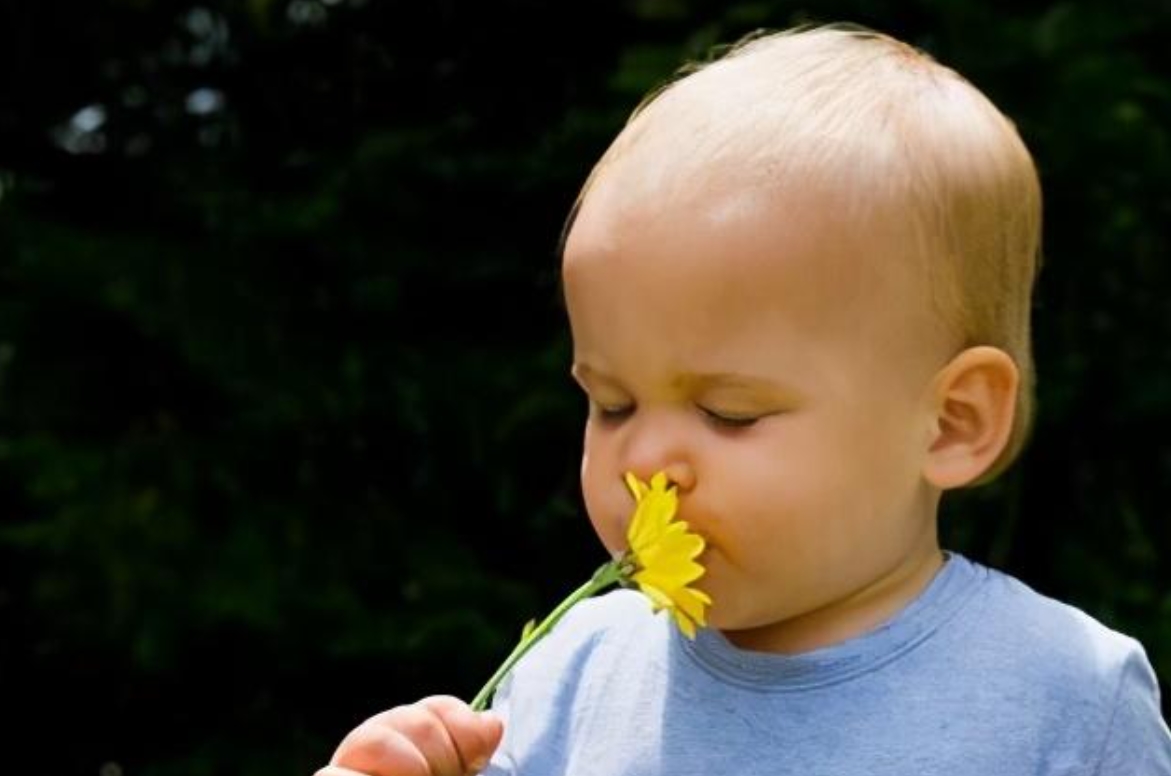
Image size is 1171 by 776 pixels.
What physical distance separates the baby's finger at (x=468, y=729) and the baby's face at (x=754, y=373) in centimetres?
19

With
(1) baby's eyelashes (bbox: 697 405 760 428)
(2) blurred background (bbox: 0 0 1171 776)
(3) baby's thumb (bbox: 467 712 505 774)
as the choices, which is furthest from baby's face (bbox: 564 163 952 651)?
(2) blurred background (bbox: 0 0 1171 776)

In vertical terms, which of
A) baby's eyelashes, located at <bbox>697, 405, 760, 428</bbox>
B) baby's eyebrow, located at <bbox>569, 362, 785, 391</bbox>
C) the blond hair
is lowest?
baby's eyelashes, located at <bbox>697, 405, 760, 428</bbox>

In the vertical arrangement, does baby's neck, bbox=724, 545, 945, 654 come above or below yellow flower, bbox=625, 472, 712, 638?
below

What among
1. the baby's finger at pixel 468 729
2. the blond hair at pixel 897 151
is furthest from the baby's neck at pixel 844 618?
the baby's finger at pixel 468 729

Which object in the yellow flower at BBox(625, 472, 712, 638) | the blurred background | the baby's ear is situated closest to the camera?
the yellow flower at BBox(625, 472, 712, 638)

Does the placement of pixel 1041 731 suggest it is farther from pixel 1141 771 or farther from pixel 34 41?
pixel 34 41

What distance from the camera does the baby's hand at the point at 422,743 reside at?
6.64 ft

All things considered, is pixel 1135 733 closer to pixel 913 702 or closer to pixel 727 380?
pixel 913 702

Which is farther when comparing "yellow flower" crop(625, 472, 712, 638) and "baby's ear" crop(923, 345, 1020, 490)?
"baby's ear" crop(923, 345, 1020, 490)

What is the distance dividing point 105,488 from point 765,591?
7.30ft

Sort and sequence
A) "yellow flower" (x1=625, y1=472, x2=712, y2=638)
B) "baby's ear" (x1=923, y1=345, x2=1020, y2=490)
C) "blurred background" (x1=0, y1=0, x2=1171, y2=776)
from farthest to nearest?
"blurred background" (x1=0, y1=0, x2=1171, y2=776), "baby's ear" (x1=923, y1=345, x2=1020, y2=490), "yellow flower" (x1=625, y1=472, x2=712, y2=638)

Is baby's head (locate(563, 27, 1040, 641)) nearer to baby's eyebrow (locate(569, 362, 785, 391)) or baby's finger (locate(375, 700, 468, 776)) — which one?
baby's eyebrow (locate(569, 362, 785, 391))

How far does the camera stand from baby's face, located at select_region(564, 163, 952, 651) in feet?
6.49

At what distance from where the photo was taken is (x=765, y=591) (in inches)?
80.0
